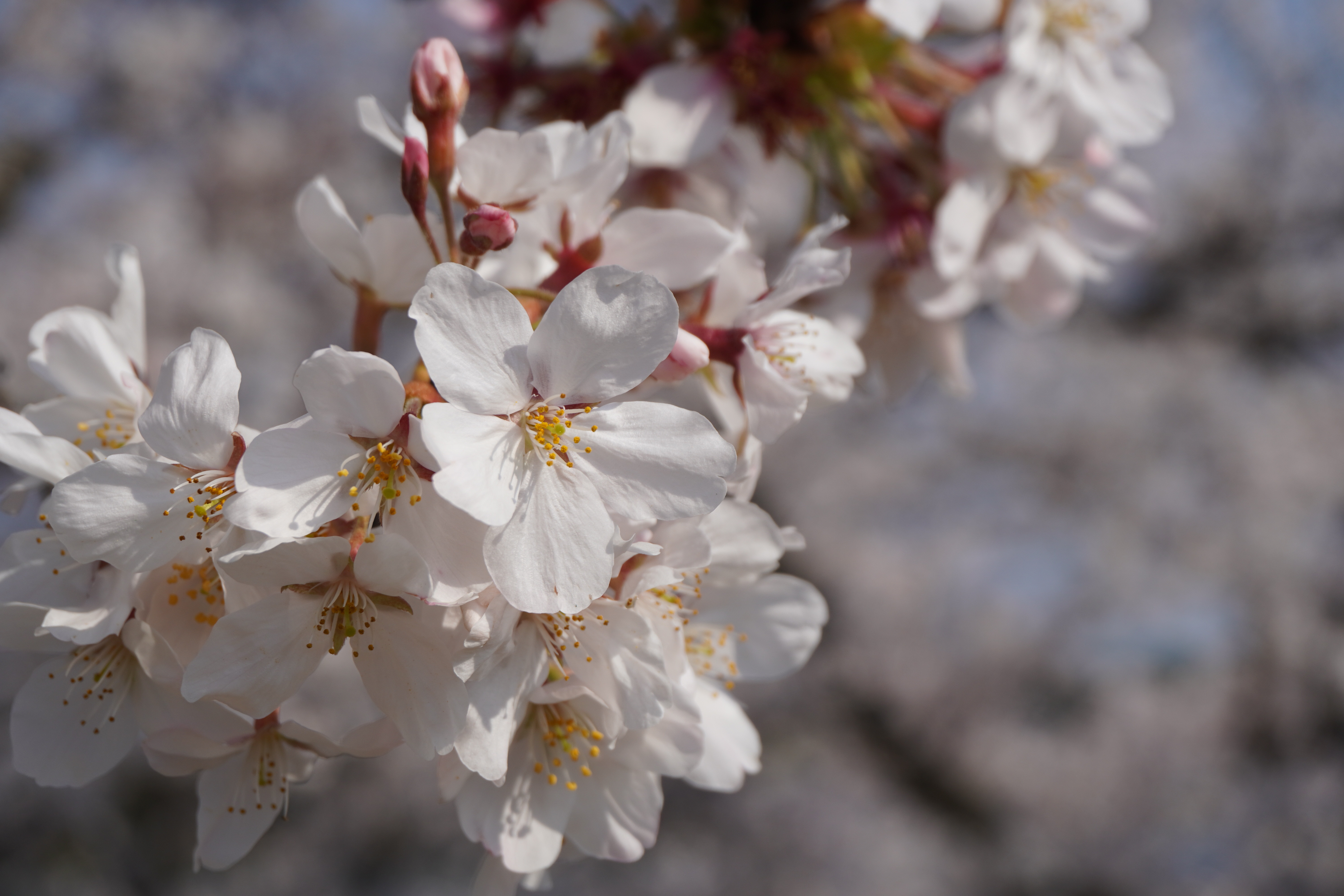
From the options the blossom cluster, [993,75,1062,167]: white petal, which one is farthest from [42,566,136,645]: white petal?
[993,75,1062,167]: white petal

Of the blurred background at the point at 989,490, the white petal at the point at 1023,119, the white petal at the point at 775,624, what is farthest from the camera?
the blurred background at the point at 989,490

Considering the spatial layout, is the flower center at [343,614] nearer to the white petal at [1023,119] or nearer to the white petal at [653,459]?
the white petal at [653,459]

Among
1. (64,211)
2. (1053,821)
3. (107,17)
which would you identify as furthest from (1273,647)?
(107,17)

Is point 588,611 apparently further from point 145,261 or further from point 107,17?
point 107,17

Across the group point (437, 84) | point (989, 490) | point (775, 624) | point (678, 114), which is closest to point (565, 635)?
point (775, 624)

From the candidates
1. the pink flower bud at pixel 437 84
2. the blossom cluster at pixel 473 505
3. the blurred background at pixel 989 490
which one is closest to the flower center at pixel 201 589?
the blossom cluster at pixel 473 505

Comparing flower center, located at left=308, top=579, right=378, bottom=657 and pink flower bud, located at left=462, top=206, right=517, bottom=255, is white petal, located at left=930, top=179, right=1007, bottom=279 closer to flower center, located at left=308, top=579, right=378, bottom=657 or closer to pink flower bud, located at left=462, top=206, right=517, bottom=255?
pink flower bud, located at left=462, top=206, right=517, bottom=255
